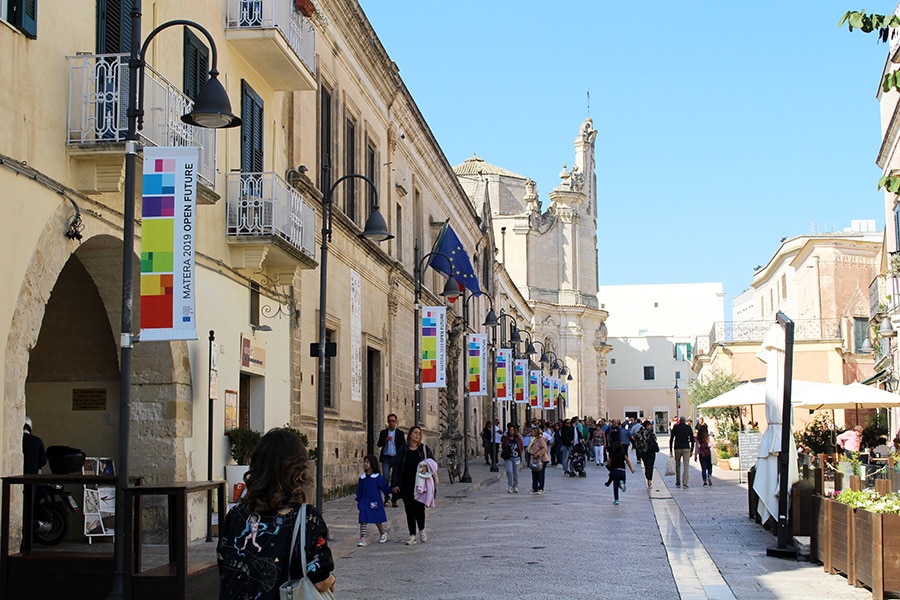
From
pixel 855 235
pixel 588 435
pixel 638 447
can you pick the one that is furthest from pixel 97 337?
pixel 855 235

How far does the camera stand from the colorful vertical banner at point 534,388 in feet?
179

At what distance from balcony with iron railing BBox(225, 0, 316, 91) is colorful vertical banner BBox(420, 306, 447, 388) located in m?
10.6

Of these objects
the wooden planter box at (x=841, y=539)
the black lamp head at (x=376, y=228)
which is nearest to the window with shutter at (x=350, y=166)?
the black lamp head at (x=376, y=228)

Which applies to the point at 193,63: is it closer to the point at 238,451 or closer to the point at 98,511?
the point at 238,451

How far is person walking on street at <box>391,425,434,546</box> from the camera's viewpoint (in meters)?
15.4

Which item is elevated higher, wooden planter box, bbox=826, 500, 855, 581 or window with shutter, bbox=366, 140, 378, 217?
window with shutter, bbox=366, 140, 378, 217

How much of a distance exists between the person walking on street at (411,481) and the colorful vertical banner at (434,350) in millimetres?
11673

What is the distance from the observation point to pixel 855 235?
5947cm

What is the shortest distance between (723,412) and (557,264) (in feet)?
136

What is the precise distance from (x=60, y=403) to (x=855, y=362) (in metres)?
37.9

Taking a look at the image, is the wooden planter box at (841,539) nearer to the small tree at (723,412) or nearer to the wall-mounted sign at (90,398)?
the wall-mounted sign at (90,398)

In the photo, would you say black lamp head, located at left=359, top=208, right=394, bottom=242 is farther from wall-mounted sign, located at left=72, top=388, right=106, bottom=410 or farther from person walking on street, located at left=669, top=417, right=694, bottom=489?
person walking on street, located at left=669, top=417, right=694, bottom=489

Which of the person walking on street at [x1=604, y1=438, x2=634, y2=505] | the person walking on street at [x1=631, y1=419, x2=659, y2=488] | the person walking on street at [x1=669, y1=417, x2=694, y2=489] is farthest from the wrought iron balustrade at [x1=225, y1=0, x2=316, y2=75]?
the person walking on street at [x1=669, y1=417, x2=694, y2=489]

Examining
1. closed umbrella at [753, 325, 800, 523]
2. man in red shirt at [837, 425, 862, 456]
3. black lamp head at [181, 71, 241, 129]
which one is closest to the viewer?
black lamp head at [181, 71, 241, 129]
